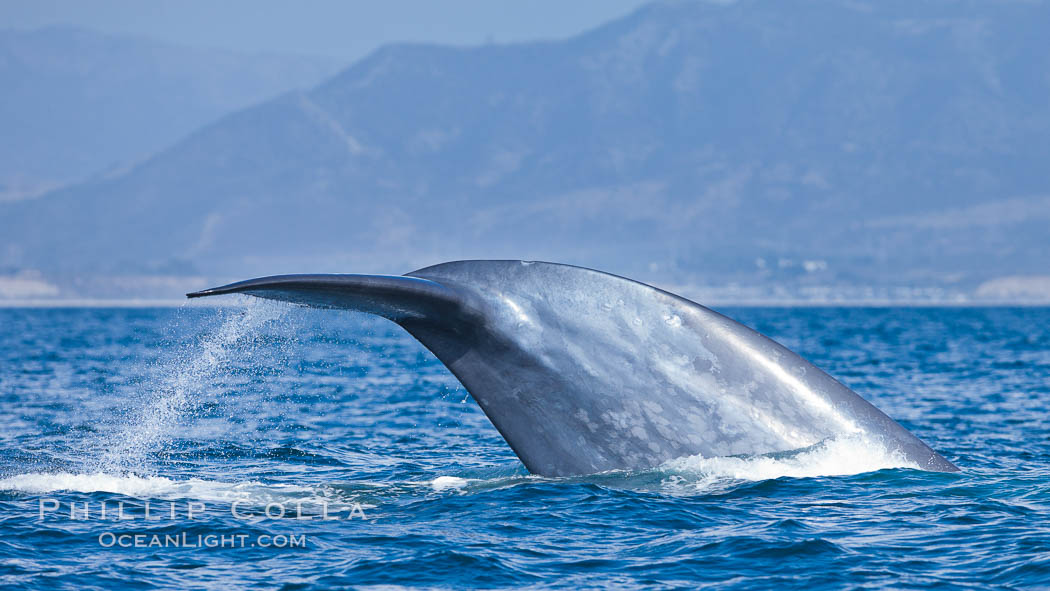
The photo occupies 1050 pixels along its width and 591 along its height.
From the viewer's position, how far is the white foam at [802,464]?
879 centimetres

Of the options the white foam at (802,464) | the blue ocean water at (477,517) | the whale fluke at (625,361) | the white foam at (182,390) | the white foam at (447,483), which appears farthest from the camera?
the white foam at (447,483)

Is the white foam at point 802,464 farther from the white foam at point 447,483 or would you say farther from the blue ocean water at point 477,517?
the white foam at point 447,483

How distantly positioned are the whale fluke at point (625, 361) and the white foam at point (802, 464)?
214mm

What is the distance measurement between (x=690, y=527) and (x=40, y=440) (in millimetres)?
9803

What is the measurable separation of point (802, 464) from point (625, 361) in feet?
5.51

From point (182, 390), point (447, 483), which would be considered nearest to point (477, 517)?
point (447, 483)

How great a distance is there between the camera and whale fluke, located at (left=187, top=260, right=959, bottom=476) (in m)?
8.44

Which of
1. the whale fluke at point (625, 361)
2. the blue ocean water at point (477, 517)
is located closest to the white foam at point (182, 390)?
the blue ocean water at point (477, 517)

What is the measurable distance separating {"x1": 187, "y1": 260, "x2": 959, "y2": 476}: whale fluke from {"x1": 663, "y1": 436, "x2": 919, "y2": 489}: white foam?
214mm

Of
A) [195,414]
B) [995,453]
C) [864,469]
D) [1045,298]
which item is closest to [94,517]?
[864,469]

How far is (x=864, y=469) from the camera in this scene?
30.2 ft

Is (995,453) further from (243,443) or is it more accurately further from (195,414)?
(195,414)

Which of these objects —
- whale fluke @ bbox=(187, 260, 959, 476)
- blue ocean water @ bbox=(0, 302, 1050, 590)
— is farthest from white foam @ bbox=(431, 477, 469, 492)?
whale fluke @ bbox=(187, 260, 959, 476)

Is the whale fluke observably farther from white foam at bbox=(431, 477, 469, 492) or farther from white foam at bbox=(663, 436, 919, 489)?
white foam at bbox=(431, 477, 469, 492)
